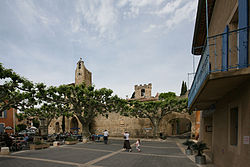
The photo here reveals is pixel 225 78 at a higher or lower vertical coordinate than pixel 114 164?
higher

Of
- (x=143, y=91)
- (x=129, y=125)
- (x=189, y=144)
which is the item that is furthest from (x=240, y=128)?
(x=143, y=91)

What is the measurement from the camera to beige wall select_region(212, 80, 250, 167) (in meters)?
4.48

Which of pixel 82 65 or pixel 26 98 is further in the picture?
pixel 82 65

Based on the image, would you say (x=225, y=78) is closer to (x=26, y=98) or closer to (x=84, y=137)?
(x=26, y=98)

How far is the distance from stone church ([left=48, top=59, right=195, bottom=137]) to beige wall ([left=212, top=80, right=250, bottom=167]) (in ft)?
62.4

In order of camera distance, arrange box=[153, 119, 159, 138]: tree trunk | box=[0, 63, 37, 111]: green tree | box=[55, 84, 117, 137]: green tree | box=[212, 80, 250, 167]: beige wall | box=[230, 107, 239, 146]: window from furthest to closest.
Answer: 1. box=[153, 119, 159, 138]: tree trunk
2. box=[55, 84, 117, 137]: green tree
3. box=[0, 63, 37, 111]: green tree
4. box=[230, 107, 239, 146]: window
5. box=[212, 80, 250, 167]: beige wall

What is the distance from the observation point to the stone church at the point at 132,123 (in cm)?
2864

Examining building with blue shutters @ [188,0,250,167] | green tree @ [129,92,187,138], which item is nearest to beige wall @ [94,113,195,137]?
green tree @ [129,92,187,138]

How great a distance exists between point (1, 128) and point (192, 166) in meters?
31.6

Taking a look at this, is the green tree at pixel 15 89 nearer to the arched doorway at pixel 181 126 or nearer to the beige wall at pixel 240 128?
the beige wall at pixel 240 128

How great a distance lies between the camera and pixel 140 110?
1019 inches

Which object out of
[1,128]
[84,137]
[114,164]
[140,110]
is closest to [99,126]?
[140,110]

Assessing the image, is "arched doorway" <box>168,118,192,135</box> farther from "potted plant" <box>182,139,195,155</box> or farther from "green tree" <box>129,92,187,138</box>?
"potted plant" <box>182,139,195,155</box>

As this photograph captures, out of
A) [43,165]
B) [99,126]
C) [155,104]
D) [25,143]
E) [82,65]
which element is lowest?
[99,126]
